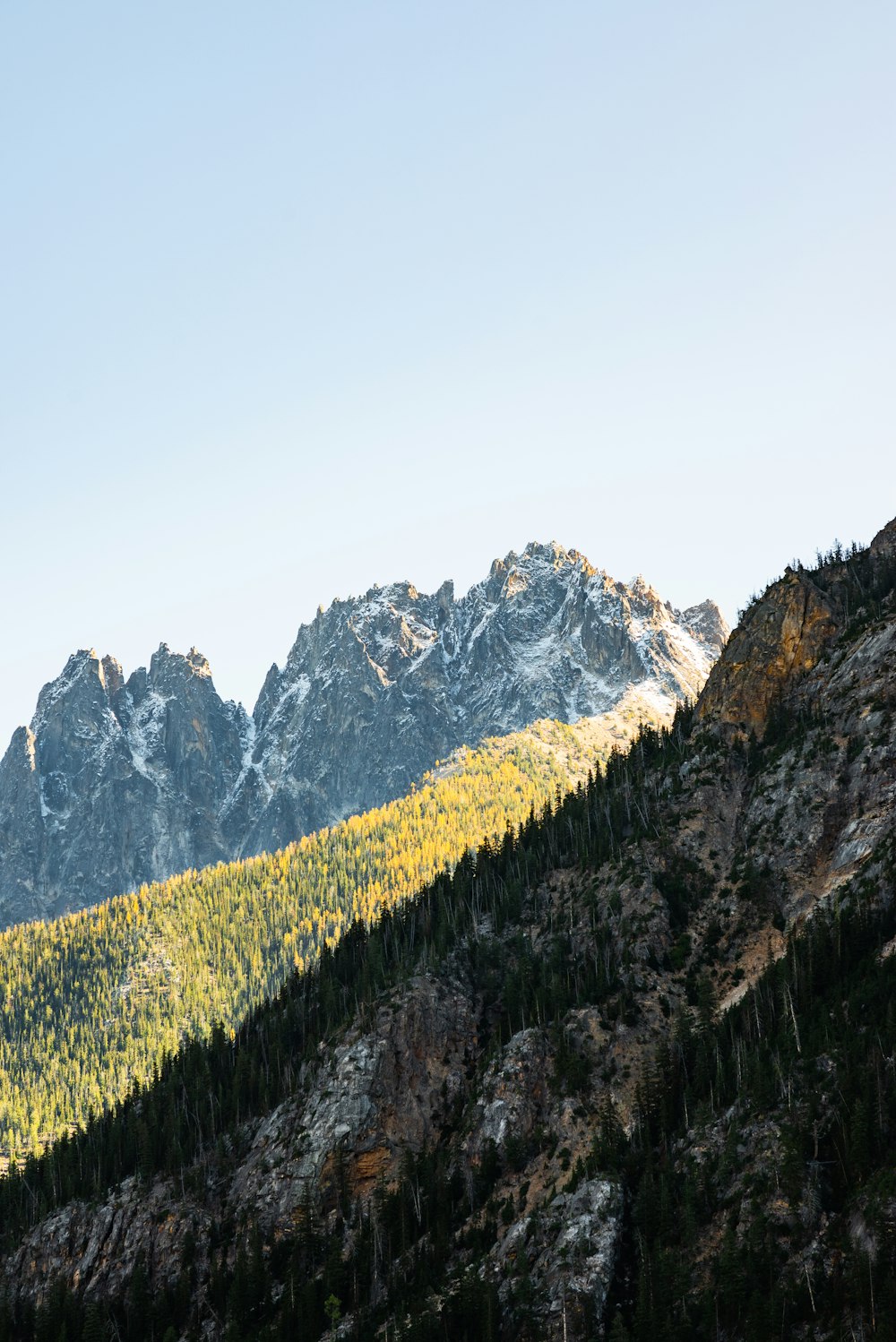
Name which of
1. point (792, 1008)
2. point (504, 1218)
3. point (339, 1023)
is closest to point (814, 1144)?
point (792, 1008)

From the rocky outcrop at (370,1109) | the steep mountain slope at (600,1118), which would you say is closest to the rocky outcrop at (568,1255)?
the steep mountain slope at (600,1118)

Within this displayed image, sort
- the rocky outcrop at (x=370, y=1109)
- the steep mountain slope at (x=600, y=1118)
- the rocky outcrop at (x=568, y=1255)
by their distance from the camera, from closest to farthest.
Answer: the steep mountain slope at (x=600, y=1118) → the rocky outcrop at (x=568, y=1255) → the rocky outcrop at (x=370, y=1109)

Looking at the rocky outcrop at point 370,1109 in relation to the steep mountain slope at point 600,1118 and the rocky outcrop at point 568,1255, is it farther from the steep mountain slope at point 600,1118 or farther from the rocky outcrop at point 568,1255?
the rocky outcrop at point 568,1255

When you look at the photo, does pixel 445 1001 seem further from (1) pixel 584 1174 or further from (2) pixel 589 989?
(1) pixel 584 1174

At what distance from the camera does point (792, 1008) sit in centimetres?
13238

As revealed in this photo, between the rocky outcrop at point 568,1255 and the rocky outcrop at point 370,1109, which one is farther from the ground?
the rocky outcrop at point 370,1109

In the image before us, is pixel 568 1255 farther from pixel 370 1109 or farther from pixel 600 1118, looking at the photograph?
pixel 370 1109

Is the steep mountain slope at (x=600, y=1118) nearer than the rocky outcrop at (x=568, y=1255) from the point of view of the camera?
Yes

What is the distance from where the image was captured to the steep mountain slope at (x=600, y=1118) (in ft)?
376

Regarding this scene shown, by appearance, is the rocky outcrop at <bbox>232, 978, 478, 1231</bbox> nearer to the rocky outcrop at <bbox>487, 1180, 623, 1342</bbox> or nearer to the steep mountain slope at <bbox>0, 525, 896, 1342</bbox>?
the steep mountain slope at <bbox>0, 525, 896, 1342</bbox>

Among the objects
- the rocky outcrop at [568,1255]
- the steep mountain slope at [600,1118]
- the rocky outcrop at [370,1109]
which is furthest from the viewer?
the rocky outcrop at [370,1109]

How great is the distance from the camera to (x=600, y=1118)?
14650cm

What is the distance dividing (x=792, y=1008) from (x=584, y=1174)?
31.3m

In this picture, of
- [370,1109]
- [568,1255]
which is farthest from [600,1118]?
[370,1109]
